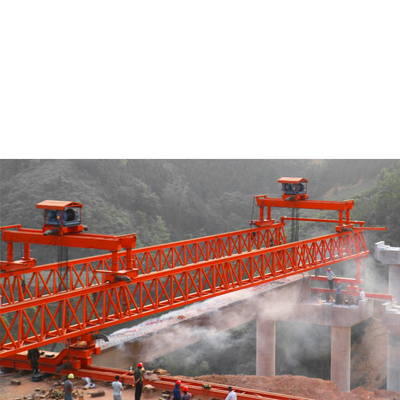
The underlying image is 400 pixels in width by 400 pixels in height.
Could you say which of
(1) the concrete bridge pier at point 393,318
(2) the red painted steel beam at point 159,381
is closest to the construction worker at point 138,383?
(2) the red painted steel beam at point 159,381

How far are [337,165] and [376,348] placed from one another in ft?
118

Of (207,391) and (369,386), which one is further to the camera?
(369,386)

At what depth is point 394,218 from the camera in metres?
50.9

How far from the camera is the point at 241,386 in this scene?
22562 mm

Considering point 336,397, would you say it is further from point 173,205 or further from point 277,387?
point 173,205

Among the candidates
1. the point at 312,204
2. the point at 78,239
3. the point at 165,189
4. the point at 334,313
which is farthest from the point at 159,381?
the point at 165,189

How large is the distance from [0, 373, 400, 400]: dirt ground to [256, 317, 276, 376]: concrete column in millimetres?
6362

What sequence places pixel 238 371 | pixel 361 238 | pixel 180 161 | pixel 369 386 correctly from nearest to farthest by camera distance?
pixel 361 238 < pixel 369 386 < pixel 238 371 < pixel 180 161

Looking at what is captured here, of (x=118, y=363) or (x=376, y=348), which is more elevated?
(x=118, y=363)

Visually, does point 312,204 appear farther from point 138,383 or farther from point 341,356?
point 138,383

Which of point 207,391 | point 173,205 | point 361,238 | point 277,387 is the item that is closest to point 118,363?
point 277,387

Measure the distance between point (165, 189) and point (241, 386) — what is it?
180 feet

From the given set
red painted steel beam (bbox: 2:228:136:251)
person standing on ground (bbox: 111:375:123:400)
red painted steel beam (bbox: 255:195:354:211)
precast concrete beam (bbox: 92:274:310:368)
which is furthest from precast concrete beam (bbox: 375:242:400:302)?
person standing on ground (bbox: 111:375:123:400)

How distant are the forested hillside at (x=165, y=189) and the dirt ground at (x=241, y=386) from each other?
32.8 meters
